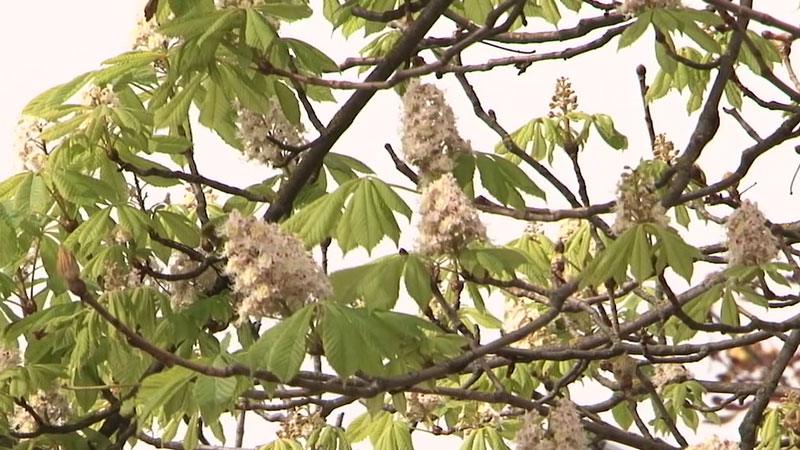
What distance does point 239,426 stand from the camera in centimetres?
373

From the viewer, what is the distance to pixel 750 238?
2.16 metres

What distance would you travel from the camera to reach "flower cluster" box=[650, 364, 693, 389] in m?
3.51

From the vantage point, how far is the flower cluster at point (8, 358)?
2859 mm

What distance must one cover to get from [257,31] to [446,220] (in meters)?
0.52

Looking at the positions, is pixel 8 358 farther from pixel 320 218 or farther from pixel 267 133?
pixel 320 218

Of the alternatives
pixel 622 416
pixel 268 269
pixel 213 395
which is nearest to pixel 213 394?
pixel 213 395

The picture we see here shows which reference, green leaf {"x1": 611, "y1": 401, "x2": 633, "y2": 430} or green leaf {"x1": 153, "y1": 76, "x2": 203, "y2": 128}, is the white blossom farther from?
green leaf {"x1": 611, "y1": 401, "x2": 633, "y2": 430}

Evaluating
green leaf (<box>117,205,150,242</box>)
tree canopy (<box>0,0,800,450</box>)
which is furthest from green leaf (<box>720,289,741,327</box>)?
green leaf (<box>117,205,150,242</box>)

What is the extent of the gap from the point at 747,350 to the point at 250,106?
2762 millimetres

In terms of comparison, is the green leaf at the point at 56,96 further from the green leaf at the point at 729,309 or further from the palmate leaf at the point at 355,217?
the green leaf at the point at 729,309

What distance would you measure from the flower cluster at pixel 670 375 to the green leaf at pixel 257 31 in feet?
5.98

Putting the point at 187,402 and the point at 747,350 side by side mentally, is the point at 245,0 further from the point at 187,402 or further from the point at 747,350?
the point at 747,350

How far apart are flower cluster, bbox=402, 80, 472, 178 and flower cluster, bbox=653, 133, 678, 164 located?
45.4 inches

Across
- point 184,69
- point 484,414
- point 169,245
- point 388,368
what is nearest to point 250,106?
point 184,69
